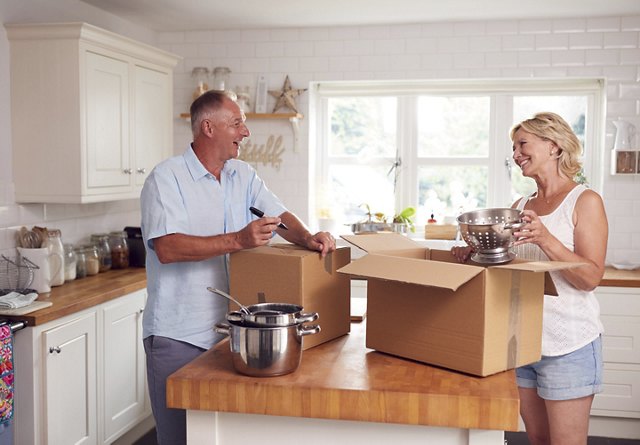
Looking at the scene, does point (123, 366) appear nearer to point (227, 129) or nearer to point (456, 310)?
point (227, 129)

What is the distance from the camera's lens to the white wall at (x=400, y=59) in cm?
503

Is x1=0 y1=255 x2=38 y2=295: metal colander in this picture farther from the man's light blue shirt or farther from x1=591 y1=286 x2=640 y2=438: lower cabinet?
x1=591 y1=286 x2=640 y2=438: lower cabinet

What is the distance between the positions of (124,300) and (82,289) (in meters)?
0.26

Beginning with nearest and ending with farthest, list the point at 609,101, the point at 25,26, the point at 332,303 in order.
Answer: the point at 332,303 → the point at 25,26 → the point at 609,101

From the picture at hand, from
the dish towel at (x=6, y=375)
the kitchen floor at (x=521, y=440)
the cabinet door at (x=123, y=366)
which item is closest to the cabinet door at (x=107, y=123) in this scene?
the cabinet door at (x=123, y=366)

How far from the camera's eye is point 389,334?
A: 2.19 metres

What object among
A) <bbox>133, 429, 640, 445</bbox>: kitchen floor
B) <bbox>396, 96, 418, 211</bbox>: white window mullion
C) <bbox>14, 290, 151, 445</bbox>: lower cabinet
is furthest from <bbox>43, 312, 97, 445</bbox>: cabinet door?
<bbox>396, 96, 418, 211</bbox>: white window mullion

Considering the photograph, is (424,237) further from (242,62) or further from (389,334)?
(389,334)

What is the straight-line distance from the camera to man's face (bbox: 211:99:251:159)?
2.67m

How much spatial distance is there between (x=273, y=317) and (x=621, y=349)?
11.0 feet

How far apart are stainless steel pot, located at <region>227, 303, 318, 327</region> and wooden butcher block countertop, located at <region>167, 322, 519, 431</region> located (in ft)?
0.50

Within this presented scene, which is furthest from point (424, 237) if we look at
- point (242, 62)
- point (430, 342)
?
point (430, 342)

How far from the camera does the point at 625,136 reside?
4973 mm

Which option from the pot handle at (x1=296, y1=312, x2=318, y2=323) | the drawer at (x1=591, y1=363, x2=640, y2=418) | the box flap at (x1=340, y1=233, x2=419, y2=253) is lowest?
the drawer at (x1=591, y1=363, x2=640, y2=418)
